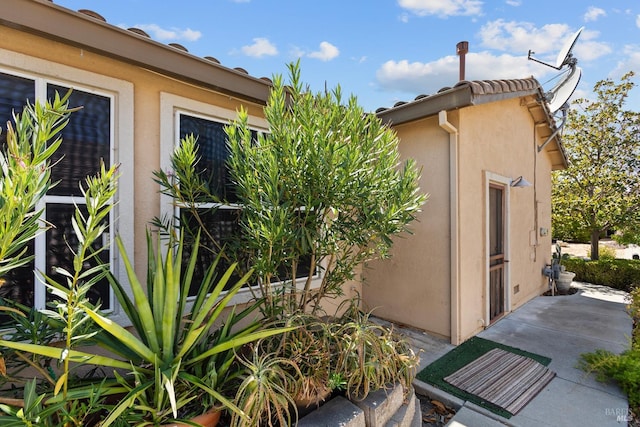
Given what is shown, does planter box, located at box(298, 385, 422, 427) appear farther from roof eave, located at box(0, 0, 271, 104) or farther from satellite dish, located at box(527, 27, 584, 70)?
satellite dish, located at box(527, 27, 584, 70)

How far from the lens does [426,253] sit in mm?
5887

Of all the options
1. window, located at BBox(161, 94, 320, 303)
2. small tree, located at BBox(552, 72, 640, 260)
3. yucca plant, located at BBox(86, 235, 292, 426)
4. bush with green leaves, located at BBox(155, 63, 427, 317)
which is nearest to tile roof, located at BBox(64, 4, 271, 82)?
window, located at BBox(161, 94, 320, 303)

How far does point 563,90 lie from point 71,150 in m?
10.7

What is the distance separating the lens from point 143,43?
3.08 meters

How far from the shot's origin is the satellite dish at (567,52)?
25.7 ft

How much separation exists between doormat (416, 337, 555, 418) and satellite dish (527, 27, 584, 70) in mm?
7691

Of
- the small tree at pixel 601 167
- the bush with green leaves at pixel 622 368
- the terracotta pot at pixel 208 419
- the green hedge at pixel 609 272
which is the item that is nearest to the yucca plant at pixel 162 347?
the terracotta pot at pixel 208 419

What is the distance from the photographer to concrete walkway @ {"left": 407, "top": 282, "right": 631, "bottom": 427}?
359 cm

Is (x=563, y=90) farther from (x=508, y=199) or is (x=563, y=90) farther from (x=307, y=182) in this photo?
(x=307, y=182)

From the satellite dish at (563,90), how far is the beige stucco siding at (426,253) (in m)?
4.77

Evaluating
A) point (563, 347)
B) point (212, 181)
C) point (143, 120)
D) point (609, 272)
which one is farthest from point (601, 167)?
point (143, 120)

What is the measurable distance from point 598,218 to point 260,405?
13830mm

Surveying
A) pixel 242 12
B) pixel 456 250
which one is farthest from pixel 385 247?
pixel 242 12

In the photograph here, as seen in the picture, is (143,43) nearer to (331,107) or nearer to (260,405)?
(331,107)
